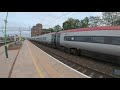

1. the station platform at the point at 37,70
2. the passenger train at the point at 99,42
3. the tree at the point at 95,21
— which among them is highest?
the tree at the point at 95,21

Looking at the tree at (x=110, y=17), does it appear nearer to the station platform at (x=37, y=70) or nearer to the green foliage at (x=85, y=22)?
the green foliage at (x=85, y=22)

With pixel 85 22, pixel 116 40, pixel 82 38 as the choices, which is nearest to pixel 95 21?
pixel 85 22

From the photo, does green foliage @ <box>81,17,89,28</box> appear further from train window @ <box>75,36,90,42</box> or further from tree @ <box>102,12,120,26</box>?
train window @ <box>75,36,90,42</box>

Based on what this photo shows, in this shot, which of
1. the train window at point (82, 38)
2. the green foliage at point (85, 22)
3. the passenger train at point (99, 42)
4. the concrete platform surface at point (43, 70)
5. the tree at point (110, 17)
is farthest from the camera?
the green foliage at point (85, 22)

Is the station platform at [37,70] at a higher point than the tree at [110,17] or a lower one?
lower

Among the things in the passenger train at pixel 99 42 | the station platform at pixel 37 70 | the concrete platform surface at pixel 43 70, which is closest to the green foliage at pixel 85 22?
the passenger train at pixel 99 42

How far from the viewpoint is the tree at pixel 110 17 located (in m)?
63.1

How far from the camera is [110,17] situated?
220 feet

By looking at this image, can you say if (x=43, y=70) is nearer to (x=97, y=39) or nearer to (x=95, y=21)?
(x=97, y=39)

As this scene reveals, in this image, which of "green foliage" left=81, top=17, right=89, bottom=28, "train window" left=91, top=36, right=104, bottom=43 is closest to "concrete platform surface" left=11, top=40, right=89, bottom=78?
"train window" left=91, top=36, right=104, bottom=43

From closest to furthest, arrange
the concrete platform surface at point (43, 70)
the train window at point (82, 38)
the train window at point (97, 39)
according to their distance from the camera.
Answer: the concrete platform surface at point (43, 70)
the train window at point (97, 39)
the train window at point (82, 38)
